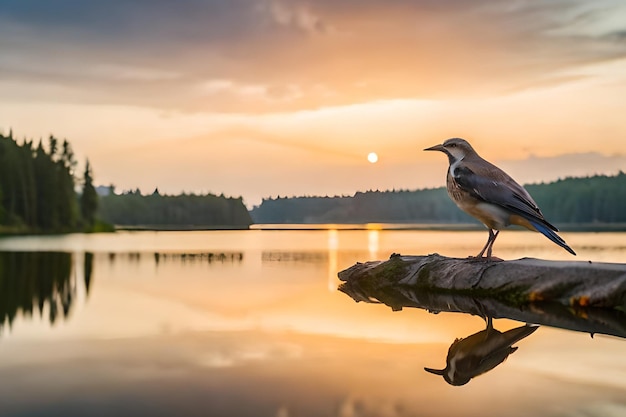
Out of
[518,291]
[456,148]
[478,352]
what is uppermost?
[456,148]

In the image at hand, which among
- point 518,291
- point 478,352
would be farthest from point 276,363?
point 518,291

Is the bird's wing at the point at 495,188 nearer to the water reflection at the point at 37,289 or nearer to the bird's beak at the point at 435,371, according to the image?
the bird's beak at the point at 435,371

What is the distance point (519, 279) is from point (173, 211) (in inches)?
6922

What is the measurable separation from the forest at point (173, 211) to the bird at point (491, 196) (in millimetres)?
167222

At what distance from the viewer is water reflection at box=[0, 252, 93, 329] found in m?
12.9

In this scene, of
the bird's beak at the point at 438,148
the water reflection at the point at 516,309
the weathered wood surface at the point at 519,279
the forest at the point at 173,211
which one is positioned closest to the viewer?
the water reflection at the point at 516,309

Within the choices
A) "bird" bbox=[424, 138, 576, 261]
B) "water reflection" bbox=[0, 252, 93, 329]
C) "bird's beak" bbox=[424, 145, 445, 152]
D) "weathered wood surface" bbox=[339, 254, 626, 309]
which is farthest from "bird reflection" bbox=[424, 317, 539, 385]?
"water reflection" bbox=[0, 252, 93, 329]

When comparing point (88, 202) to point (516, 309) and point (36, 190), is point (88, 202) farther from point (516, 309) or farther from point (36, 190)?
point (516, 309)

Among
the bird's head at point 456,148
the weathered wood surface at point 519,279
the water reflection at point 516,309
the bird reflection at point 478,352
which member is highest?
the bird's head at point 456,148

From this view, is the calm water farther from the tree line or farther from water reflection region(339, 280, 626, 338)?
the tree line

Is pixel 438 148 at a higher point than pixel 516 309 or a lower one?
higher

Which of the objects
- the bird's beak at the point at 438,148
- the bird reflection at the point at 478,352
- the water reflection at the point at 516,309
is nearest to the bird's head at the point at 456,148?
the bird's beak at the point at 438,148

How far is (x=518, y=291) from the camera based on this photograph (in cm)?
1264

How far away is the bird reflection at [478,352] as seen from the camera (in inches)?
274
